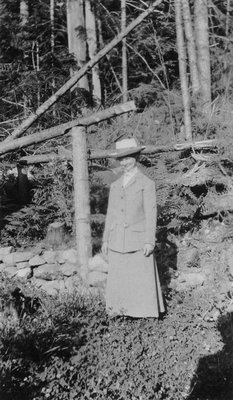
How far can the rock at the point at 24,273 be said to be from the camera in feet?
20.3

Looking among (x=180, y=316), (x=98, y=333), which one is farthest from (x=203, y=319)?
(x=98, y=333)

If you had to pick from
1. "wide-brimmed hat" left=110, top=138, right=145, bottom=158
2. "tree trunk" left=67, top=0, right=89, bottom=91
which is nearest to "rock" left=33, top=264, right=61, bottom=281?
"wide-brimmed hat" left=110, top=138, right=145, bottom=158

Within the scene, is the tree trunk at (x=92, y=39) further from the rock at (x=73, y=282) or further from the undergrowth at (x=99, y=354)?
the undergrowth at (x=99, y=354)

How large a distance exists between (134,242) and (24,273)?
92.6 inches

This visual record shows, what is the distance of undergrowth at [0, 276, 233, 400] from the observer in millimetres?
3584

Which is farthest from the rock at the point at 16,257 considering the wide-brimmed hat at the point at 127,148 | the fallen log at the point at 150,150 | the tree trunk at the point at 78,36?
the tree trunk at the point at 78,36

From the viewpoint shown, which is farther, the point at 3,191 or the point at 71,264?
the point at 3,191

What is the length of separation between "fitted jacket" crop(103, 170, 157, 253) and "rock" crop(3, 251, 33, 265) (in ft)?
7.30

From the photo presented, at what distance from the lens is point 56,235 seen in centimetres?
675

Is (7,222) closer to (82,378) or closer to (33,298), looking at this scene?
(33,298)

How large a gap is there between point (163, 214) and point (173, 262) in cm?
96

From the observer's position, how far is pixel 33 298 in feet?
16.3

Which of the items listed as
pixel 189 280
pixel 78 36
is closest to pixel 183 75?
pixel 78 36

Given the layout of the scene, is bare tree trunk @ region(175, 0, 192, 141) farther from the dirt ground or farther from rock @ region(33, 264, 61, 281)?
rock @ region(33, 264, 61, 281)
